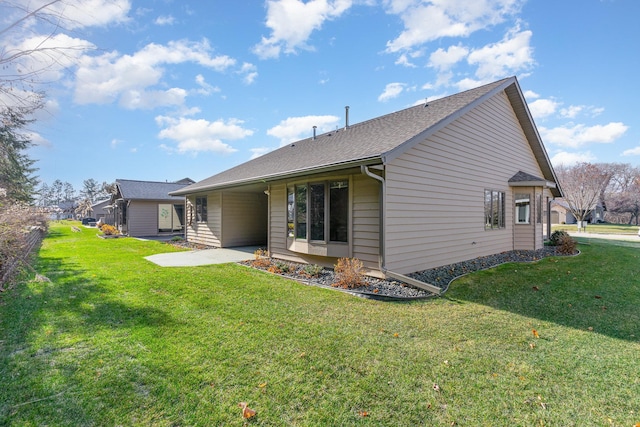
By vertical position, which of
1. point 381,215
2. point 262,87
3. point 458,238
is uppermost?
point 262,87

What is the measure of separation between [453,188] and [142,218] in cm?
1885

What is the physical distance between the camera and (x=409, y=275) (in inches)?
268

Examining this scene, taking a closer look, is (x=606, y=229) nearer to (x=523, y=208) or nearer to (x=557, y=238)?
(x=557, y=238)

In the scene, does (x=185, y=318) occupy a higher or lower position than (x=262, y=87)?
lower

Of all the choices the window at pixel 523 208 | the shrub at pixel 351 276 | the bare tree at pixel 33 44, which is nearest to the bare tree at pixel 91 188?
the shrub at pixel 351 276

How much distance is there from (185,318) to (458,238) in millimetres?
7418

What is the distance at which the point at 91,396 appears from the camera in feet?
8.04

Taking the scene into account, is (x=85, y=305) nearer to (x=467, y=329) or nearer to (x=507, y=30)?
(x=467, y=329)

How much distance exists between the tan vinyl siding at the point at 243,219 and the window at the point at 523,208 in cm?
1027

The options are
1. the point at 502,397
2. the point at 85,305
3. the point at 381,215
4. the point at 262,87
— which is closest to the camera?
the point at 502,397

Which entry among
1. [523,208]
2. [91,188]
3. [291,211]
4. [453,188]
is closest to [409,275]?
[453,188]

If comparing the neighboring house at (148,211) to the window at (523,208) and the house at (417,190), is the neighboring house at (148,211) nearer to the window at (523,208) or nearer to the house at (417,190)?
the house at (417,190)

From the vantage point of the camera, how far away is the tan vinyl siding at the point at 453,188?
672 cm

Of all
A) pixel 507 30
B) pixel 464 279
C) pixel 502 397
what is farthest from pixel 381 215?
pixel 507 30
